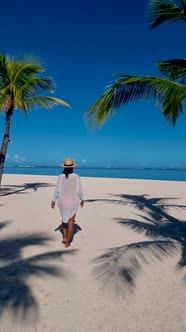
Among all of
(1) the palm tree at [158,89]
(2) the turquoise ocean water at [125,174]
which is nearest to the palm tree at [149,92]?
(1) the palm tree at [158,89]

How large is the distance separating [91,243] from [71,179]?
1.53 metres

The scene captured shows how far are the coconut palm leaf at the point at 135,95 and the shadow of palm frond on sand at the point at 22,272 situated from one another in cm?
290

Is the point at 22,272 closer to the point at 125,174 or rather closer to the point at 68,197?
the point at 68,197

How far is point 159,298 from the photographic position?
368cm

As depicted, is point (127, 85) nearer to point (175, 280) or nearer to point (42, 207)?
point (175, 280)

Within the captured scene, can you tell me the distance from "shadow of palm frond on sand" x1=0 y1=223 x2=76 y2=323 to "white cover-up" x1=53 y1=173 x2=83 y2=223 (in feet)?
2.54

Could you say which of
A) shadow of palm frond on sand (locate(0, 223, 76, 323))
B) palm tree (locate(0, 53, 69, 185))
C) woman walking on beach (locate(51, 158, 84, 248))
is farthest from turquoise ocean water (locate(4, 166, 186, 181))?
shadow of palm frond on sand (locate(0, 223, 76, 323))

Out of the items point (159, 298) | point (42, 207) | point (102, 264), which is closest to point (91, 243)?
point (102, 264)

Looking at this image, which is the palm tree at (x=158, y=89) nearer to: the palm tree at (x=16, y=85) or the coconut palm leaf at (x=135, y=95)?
the coconut palm leaf at (x=135, y=95)

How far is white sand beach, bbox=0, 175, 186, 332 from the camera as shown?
310cm

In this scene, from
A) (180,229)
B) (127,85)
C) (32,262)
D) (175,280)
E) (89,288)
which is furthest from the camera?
(180,229)

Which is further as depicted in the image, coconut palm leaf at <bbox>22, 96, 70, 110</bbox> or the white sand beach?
coconut palm leaf at <bbox>22, 96, 70, 110</bbox>

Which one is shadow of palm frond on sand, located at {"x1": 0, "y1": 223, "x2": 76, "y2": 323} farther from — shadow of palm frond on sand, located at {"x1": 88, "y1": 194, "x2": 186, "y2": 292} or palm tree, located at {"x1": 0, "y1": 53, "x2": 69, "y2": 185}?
palm tree, located at {"x1": 0, "y1": 53, "x2": 69, "y2": 185}

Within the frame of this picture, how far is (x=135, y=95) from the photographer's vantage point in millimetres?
6035
